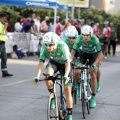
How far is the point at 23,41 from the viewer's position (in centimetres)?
2266

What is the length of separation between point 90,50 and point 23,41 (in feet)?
42.8

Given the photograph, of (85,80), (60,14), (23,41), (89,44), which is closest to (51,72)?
(85,80)

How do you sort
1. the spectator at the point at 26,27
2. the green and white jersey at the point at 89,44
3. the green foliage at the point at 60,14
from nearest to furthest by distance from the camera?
the green and white jersey at the point at 89,44
the spectator at the point at 26,27
the green foliage at the point at 60,14

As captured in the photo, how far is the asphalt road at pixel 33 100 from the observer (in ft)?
29.5

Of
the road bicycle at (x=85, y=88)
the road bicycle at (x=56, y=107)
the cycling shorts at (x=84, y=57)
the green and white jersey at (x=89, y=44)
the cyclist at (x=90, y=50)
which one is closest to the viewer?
the road bicycle at (x=56, y=107)

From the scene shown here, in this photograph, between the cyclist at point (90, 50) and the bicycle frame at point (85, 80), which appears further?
the cyclist at point (90, 50)

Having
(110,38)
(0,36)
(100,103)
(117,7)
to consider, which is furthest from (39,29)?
(117,7)

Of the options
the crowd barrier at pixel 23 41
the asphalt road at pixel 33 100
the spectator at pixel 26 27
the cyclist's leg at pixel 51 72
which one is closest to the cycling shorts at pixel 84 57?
the asphalt road at pixel 33 100

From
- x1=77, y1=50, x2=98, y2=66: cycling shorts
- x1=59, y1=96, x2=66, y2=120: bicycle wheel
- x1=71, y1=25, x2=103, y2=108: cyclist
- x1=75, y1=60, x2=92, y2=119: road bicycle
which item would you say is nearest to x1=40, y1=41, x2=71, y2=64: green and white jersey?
x1=59, y1=96, x2=66, y2=120: bicycle wheel

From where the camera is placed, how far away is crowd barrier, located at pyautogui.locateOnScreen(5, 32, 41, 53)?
69.8 feet

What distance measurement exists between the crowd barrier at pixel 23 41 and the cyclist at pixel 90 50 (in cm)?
1125

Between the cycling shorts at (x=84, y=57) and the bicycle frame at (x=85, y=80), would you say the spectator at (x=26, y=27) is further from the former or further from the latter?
the bicycle frame at (x=85, y=80)

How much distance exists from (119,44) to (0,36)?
89.7 ft

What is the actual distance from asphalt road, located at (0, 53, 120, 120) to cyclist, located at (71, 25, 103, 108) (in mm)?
515
